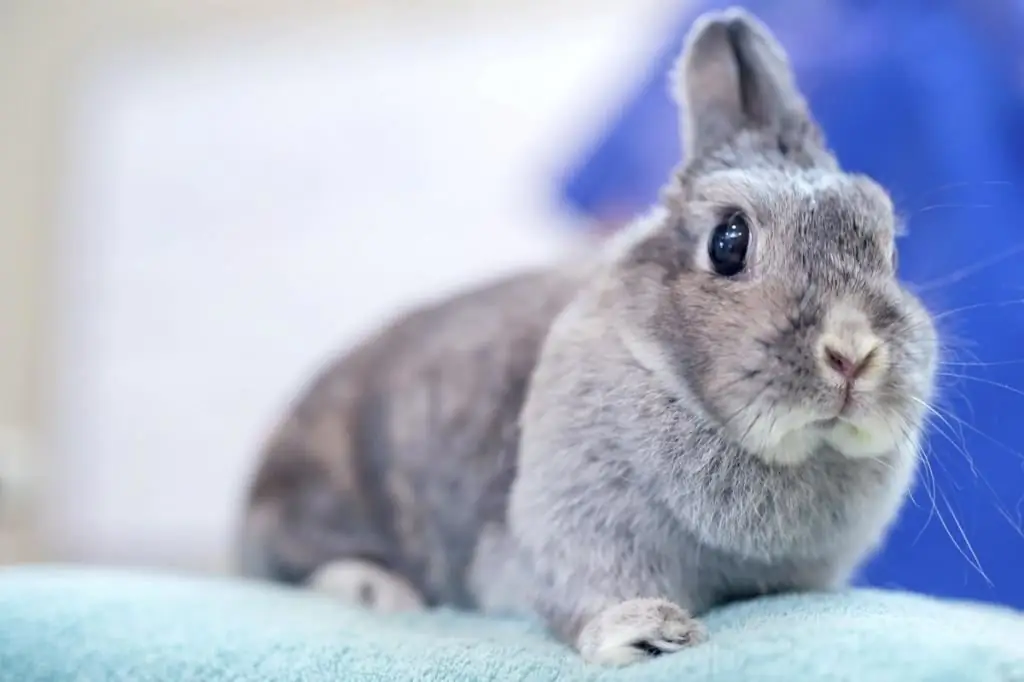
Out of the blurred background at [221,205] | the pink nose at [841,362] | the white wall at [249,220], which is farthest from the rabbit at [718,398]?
the white wall at [249,220]

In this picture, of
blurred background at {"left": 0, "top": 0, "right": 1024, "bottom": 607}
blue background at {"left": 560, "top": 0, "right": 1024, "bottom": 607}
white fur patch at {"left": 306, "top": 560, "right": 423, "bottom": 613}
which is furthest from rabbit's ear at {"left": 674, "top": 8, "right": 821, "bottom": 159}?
blurred background at {"left": 0, "top": 0, "right": 1024, "bottom": 607}

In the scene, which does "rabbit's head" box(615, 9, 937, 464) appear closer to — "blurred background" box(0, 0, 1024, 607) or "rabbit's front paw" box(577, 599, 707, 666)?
"rabbit's front paw" box(577, 599, 707, 666)

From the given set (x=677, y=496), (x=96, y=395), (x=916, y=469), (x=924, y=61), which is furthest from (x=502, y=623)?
(x=96, y=395)

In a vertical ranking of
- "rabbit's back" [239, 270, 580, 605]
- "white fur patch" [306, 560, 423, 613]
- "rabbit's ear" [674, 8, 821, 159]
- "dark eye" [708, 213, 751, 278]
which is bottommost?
"white fur patch" [306, 560, 423, 613]

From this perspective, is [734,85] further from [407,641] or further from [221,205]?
[221,205]

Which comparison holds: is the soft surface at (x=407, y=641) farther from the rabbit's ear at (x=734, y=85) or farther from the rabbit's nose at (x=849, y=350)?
the rabbit's ear at (x=734, y=85)

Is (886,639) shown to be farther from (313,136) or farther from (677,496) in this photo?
(313,136)

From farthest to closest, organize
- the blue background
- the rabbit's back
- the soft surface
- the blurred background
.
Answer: the blurred background → the rabbit's back → the blue background → the soft surface
